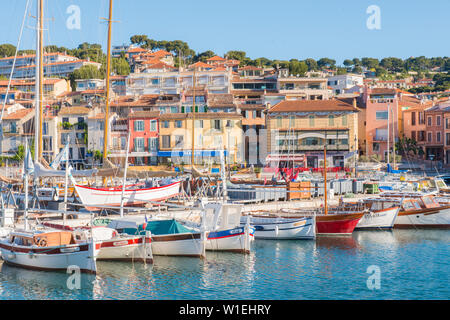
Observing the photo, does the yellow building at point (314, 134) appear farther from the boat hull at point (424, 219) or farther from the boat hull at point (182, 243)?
the boat hull at point (182, 243)

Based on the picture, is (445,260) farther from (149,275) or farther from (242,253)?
(149,275)

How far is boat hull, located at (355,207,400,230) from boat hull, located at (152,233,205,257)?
13.4 m

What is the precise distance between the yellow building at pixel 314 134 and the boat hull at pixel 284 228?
37.6m

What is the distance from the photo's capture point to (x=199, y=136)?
72.6 meters

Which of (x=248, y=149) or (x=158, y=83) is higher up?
(x=158, y=83)

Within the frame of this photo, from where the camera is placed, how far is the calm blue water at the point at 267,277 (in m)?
22.2

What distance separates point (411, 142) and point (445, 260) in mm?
49247

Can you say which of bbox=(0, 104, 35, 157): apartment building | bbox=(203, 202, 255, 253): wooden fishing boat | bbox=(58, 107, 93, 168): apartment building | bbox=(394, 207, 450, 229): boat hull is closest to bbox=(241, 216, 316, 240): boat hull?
bbox=(203, 202, 255, 253): wooden fishing boat

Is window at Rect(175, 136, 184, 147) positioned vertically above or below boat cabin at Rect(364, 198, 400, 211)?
above

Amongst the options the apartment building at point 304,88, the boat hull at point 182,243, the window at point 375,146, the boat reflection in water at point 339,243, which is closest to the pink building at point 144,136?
the apartment building at point 304,88

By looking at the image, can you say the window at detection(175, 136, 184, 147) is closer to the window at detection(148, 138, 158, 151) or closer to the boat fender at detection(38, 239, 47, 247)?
the window at detection(148, 138, 158, 151)

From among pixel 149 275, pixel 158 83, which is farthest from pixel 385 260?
pixel 158 83

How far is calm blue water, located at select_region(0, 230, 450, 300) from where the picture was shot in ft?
72.9
